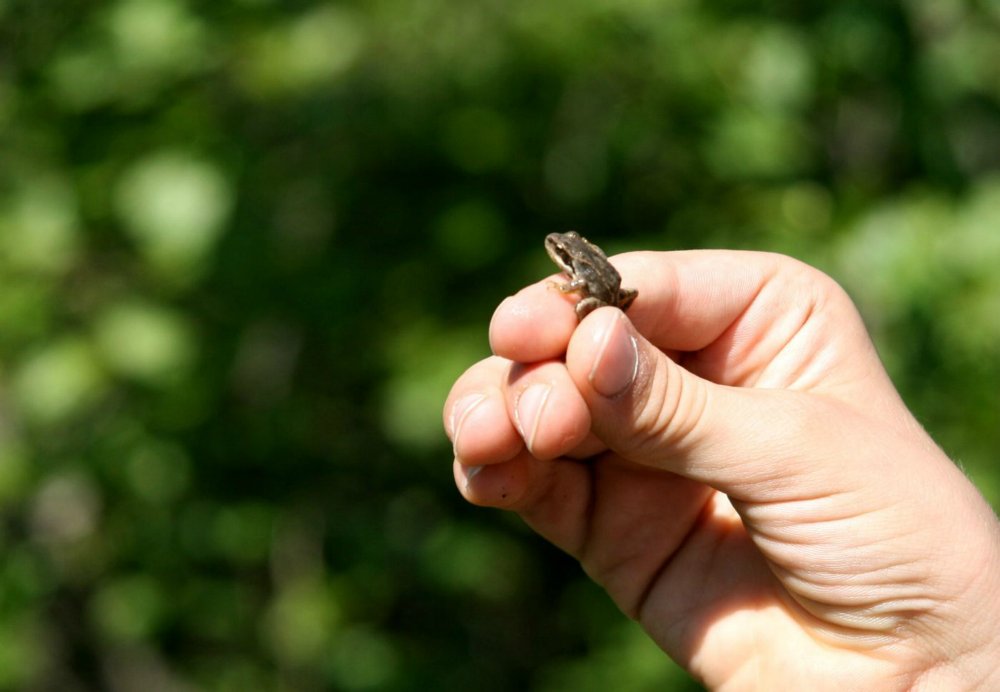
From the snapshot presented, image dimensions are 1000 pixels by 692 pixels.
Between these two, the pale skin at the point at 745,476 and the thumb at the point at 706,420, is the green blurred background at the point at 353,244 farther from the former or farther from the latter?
the thumb at the point at 706,420

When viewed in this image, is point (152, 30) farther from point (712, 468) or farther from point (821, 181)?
point (821, 181)

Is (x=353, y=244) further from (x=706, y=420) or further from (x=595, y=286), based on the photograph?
(x=706, y=420)

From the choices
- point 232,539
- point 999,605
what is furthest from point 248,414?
point 999,605

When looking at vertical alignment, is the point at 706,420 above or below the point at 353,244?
above

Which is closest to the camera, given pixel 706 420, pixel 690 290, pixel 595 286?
pixel 706 420

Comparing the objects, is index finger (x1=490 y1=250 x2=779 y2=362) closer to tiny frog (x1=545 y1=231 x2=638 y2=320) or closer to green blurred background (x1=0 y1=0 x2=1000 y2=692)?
tiny frog (x1=545 y1=231 x2=638 y2=320)

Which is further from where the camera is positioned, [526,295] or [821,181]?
[821,181]

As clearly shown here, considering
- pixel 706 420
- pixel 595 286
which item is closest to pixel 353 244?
pixel 595 286
